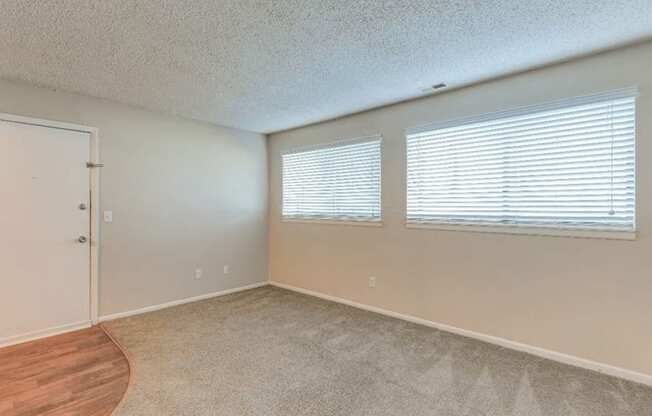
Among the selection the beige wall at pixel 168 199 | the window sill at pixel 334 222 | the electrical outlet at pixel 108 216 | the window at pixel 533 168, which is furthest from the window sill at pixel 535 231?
the electrical outlet at pixel 108 216

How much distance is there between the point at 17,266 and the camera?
124 inches

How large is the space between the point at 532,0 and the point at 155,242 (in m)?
4.23

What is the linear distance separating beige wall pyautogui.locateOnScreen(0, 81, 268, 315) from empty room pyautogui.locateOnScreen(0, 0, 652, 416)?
0.08 feet

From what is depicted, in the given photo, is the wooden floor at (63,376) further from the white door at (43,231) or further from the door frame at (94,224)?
the door frame at (94,224)

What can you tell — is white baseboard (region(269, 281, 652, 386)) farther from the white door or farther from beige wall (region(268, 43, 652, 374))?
the white door

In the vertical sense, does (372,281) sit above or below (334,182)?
below

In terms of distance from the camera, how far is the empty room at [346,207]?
7.22 ft

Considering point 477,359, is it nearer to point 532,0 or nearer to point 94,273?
point 532,0

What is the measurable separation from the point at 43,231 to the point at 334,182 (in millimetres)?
3154

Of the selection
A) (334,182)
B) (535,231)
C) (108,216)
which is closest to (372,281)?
(334,182)

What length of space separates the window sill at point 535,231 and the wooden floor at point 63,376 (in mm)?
2990

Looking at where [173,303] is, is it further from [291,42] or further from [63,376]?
[291,42]

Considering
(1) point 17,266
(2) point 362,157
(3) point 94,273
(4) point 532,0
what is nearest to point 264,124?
(2) point 362,157

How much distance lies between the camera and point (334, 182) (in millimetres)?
4504
